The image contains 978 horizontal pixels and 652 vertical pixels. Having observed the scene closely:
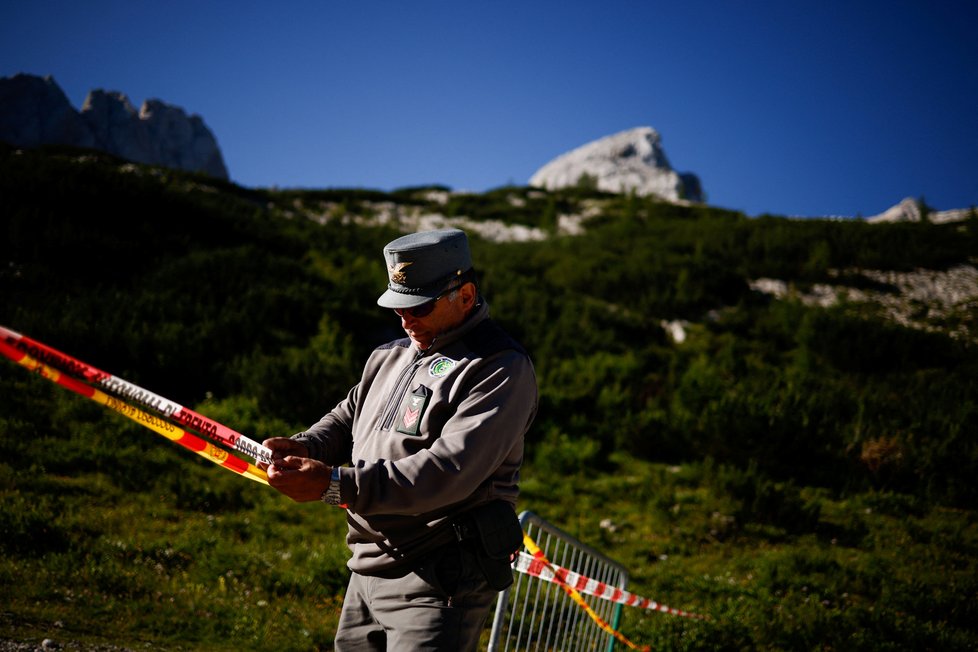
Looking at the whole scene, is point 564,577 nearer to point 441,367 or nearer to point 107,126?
Result: point 441,367

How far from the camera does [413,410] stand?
90.6 inches

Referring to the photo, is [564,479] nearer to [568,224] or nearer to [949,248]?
[949,248]

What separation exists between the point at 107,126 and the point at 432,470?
100073 mm

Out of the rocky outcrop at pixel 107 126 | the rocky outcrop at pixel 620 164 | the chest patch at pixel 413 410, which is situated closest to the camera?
the chest patch at pixel 413 410

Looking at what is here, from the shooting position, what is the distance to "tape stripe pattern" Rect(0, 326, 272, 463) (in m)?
2.37

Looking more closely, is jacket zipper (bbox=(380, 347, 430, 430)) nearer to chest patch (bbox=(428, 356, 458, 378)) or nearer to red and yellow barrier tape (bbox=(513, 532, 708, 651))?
chest patch (bbox=(428, 356, 458, 378))

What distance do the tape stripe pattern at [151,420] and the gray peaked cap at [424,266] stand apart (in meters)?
0.84

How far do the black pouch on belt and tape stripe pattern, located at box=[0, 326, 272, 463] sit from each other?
2.48ft

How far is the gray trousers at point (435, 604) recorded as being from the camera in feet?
7.10

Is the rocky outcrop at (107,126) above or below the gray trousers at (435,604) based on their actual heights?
above

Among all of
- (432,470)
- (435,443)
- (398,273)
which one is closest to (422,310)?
(398,273)

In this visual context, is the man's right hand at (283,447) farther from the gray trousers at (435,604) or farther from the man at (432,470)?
the gray trousers at (435,604)

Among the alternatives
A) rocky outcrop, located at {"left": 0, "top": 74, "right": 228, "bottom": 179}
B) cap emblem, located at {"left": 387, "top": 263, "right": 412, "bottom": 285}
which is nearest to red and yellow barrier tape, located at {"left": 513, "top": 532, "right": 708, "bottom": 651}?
cap emblem, located at {"left": 387, "top": 263, "right": 412, "bottom": 285}

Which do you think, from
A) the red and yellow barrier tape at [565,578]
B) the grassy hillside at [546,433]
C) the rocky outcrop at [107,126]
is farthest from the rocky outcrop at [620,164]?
the red and yellow barrier tape at [565,578]
